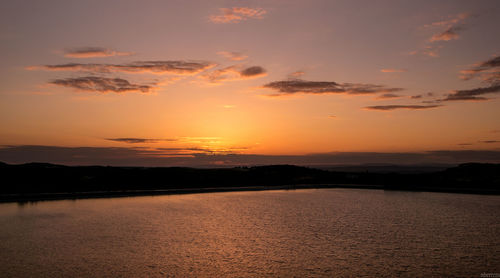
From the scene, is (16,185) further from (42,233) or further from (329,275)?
(329,275)

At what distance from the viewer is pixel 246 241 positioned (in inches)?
701

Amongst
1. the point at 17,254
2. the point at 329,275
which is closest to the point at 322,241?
the point at 329,275

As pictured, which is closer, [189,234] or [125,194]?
[189,234]

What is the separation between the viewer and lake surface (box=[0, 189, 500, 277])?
1315 cm

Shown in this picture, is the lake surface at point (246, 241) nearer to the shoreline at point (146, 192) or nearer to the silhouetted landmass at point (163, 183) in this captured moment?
the shoreline at point (146, 192)

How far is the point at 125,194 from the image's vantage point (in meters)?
38.0

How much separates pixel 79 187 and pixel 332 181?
38102 millimetres

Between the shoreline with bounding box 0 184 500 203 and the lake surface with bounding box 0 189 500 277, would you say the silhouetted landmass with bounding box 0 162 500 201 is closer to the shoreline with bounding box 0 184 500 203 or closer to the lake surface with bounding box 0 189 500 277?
the shoreline with bounding box 0 184 500 203

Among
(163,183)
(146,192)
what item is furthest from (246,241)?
(163,183)

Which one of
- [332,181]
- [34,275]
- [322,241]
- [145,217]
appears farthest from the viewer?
[332,181]

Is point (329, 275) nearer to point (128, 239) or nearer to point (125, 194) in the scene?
point (128, 239)

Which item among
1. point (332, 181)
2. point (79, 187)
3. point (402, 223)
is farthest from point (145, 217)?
point (332, 181)

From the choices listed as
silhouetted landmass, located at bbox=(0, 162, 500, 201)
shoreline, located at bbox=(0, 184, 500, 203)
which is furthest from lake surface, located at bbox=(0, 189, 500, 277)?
silhouetted landmass, located at bbox=(0, 162, 500, 201)

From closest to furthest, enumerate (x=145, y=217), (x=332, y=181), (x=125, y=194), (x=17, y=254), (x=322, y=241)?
(x=17, y=254), (x=322, y=241), (x=145, y=217), (x=125, y=194), (x=332, y=181)
